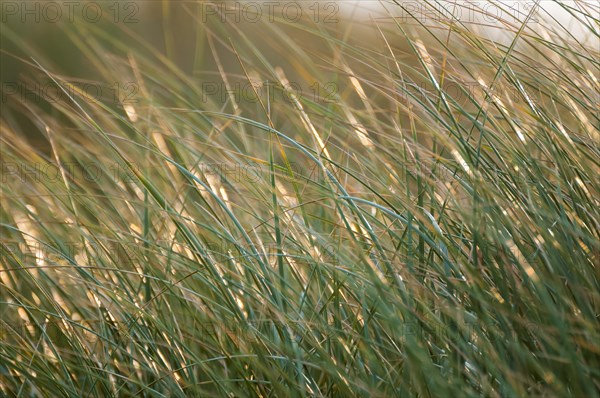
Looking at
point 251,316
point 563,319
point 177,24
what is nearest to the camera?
point 563,319

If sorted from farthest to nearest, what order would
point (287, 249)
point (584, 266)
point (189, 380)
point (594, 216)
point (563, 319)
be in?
point (287, 249)
point (189, 380)
point (594, 216)
point (584, 266)
point (563, 319)

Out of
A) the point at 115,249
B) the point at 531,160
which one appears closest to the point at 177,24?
the point at 115,249

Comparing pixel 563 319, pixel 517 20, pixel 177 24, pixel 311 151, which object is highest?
pixel 517 20

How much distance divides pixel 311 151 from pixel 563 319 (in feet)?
2.20

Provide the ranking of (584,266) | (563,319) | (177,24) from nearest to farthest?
(563,319), (584,266), (177,24)

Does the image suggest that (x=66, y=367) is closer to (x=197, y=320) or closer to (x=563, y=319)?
(x=197, y=320)

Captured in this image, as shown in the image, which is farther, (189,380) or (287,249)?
(287,249)

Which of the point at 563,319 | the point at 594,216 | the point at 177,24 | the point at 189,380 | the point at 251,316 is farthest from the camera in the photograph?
the point at 177,24

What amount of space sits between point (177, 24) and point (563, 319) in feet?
27.9

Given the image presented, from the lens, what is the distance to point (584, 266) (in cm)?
126

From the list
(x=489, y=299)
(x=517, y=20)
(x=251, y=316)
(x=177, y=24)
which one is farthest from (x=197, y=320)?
(x=177, y=24)

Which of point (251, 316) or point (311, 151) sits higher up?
point (311, 151)

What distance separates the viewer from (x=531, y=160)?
1375 millimetres

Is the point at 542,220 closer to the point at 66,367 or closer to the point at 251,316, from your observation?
the point at 251,316
